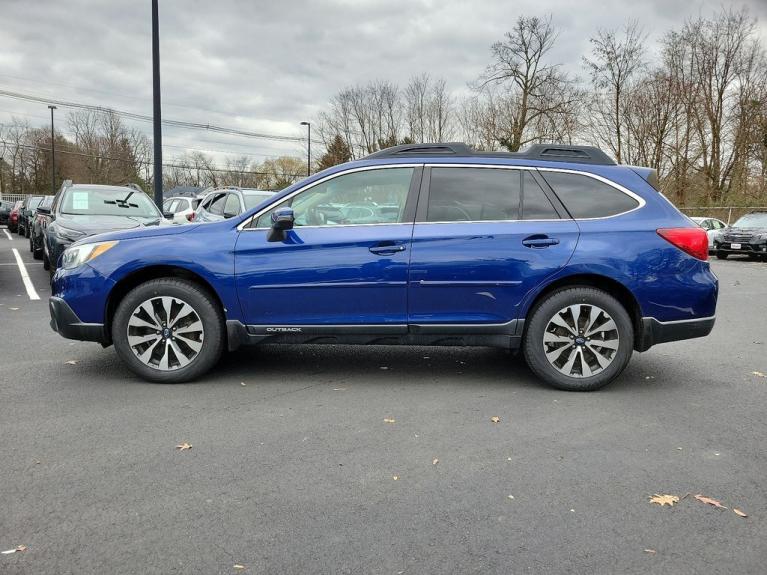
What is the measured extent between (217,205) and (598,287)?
11016 millimetres

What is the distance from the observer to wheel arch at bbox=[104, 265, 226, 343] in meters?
5.08

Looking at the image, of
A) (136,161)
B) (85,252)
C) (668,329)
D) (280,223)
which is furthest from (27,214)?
(136,161)

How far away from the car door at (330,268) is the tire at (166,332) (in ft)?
1.09

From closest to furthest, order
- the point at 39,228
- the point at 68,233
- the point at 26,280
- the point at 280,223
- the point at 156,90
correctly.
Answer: the point at 280,223 < the point at 68,233 < the point at 26,280 < the point at 39,228 < the point at 156,90

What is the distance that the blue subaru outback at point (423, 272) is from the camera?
4.89m

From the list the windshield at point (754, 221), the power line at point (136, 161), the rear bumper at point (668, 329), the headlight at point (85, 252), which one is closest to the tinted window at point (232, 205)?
the headlight at point (85, 252)

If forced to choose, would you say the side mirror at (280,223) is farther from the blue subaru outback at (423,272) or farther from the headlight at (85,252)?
the headlight at (85,252)

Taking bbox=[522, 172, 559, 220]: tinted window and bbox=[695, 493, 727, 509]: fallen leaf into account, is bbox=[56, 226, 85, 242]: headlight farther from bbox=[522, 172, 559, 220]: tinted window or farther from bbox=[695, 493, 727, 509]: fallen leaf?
bbox=[695, 493, 727, 509]: fallen leaf

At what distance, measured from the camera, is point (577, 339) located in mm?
4961

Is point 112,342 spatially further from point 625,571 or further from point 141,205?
point 141,205

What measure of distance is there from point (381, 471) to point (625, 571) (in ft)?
4.33

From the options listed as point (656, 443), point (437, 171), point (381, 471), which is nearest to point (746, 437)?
point (656, 443)

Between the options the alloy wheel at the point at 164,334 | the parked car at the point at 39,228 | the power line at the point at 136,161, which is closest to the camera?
the alloy wheel at the point at 164,334

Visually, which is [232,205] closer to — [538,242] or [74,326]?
[74,326]
